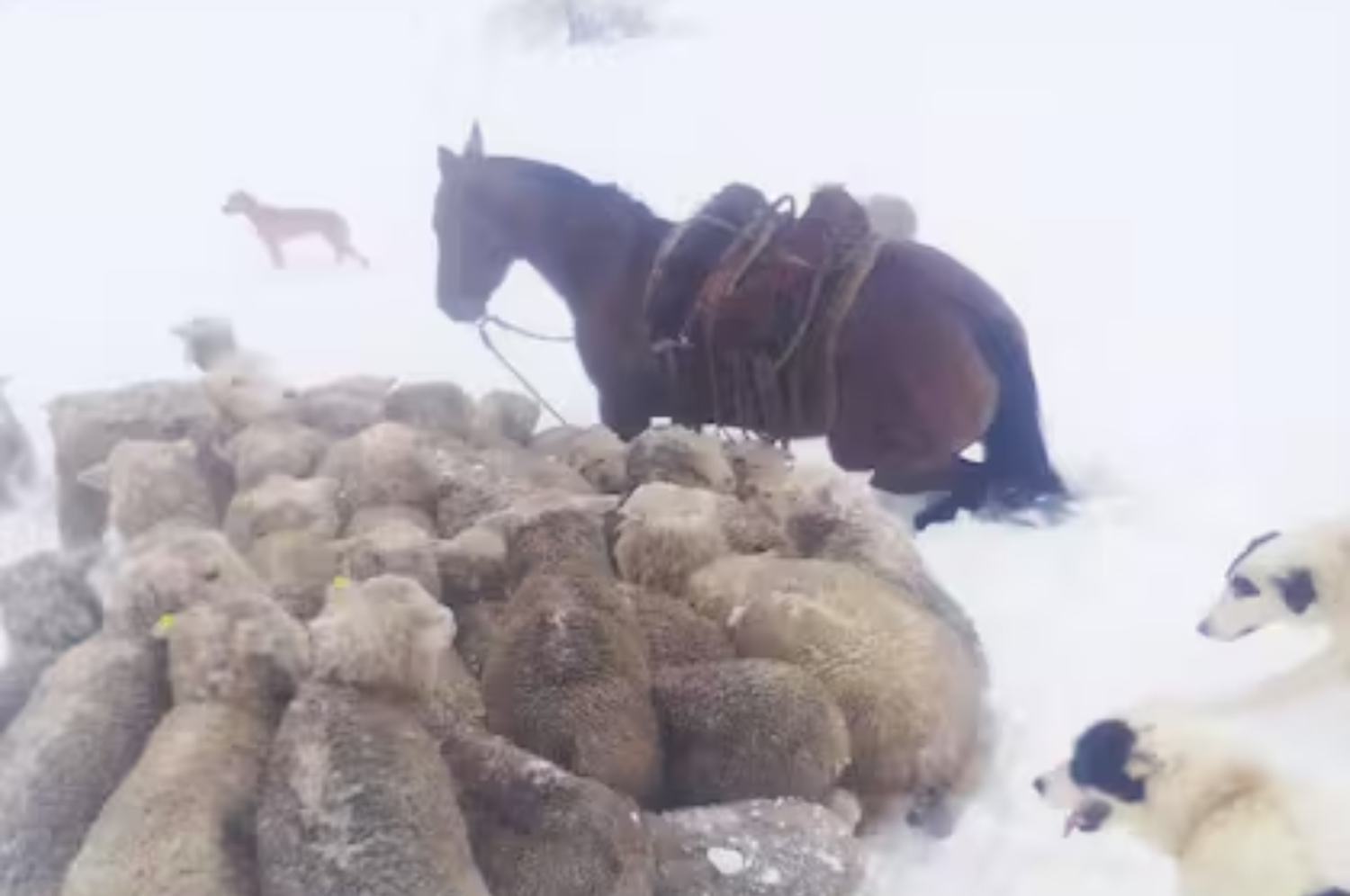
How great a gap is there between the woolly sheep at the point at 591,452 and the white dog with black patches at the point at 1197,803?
4.13 ft

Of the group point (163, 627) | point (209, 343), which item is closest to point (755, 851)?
point (163, 627)

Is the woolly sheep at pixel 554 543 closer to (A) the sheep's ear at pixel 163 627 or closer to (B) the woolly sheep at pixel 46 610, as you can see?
(A) the sheep's ear at pixel 163 627

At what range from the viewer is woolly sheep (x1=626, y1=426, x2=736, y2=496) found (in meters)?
Answer: 3.21

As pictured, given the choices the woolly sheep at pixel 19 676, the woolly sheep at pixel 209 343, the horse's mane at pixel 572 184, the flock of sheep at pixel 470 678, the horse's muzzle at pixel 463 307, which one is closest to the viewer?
the flock of sheep at pixel 470 678

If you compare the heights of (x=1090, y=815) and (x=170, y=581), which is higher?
(x=170, y=581)

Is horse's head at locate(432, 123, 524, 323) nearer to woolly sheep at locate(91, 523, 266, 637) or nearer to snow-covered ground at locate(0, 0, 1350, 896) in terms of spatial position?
snow-covered ground at locate(0, 0, 1350, 896)

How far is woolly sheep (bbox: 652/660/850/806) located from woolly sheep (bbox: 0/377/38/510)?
2463mm

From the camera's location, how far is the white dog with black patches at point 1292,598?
9.53ft

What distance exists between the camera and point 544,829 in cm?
214

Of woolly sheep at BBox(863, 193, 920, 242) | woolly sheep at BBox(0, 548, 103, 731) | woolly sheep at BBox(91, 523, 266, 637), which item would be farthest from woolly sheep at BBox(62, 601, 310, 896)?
woolly sheep at BBox(863, 193, 920, 242)

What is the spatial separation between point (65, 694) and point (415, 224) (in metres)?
4.10

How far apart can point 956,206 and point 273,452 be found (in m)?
3.66

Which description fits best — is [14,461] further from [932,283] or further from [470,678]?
[932,283]

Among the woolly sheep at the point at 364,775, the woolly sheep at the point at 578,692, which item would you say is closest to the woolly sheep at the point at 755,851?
the woolly sheep at the point at 578,692
